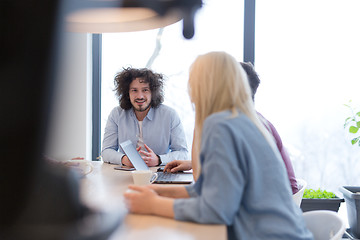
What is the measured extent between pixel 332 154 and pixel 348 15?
1.33 metres

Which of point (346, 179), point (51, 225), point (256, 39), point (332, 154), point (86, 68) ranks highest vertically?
point (256, 39)

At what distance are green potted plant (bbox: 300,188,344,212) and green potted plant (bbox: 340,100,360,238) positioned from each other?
89 mm

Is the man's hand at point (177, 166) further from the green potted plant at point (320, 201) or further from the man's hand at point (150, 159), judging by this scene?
the green potted plant at point (320, 201)

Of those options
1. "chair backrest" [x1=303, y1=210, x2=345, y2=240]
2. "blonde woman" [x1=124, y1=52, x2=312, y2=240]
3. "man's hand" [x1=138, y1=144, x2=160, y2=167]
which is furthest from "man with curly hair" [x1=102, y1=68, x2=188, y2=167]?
"blonde woman" [x1=124, y1=52, x2=312, y2=240]

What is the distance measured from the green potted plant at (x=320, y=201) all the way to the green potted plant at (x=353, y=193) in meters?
0.09

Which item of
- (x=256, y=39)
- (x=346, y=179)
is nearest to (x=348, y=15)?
(x=256, y=39)

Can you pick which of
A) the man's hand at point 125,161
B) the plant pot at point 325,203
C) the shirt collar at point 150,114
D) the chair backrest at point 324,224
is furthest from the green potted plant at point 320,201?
the chair backrest at point 324,224

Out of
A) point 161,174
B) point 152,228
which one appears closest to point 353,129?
point 161,174

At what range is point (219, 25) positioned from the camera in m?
3.45

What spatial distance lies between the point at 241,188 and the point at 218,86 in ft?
1.05

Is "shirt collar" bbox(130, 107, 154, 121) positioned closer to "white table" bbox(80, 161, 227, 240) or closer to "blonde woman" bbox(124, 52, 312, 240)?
"white table" bbox(80, 161, 227, 240)

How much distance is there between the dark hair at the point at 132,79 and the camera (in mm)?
2791

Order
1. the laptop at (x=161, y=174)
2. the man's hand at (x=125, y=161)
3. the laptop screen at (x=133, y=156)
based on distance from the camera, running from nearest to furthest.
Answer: the laptop at (x=161, y=174), the laptop screen at (x=133, y=156), the man's hand at (x=125, y=161)

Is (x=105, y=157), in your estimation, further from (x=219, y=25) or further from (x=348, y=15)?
(x=348, y=15)
